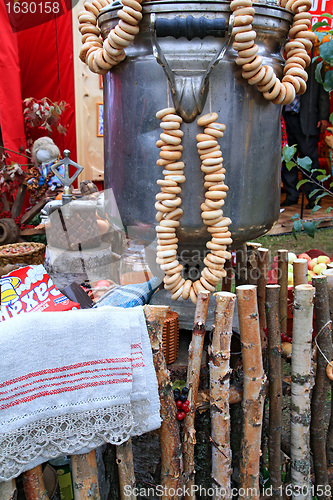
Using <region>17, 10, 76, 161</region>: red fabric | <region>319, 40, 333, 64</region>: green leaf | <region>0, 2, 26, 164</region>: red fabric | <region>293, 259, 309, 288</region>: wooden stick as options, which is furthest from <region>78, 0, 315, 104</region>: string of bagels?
<region>17, 10, 76, 161</region>: red fabric

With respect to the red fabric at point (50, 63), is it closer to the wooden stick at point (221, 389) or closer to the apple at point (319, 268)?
the apple at point (319, 268)

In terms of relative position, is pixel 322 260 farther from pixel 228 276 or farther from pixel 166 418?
pixel 166 418

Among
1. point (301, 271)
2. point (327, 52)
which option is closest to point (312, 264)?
point (327, 52)

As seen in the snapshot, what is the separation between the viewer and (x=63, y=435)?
3.31 feet

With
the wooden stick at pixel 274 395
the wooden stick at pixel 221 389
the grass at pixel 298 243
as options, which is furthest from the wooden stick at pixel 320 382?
the grass at pixel 298 243

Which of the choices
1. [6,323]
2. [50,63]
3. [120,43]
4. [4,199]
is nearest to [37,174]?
[4,199]

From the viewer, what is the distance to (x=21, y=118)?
4031 millimetres

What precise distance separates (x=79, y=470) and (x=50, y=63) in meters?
4.02

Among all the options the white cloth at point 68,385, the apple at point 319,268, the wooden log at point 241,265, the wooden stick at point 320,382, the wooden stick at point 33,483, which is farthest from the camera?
the apple at point 319,268

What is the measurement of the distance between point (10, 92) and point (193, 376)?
352 centimetres

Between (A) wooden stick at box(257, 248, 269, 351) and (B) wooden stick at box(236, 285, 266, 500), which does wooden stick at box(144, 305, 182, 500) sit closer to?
(B) wooden stick at box(236, 285, 266, 500)

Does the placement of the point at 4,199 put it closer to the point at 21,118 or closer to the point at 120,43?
the point at 21,118

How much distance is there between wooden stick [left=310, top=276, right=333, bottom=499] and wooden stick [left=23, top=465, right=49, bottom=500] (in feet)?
2.97

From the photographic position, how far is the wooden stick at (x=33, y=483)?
1071mm
